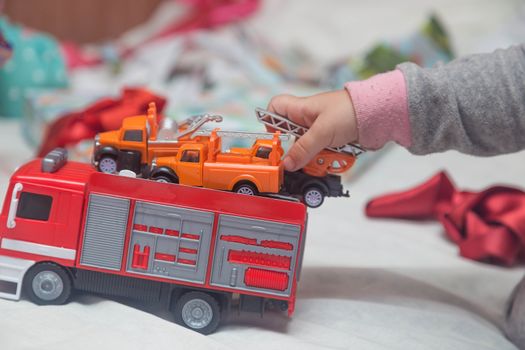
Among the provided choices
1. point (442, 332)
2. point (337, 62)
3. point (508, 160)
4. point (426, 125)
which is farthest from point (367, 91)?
point (337, 62)

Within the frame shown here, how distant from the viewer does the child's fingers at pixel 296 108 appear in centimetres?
79

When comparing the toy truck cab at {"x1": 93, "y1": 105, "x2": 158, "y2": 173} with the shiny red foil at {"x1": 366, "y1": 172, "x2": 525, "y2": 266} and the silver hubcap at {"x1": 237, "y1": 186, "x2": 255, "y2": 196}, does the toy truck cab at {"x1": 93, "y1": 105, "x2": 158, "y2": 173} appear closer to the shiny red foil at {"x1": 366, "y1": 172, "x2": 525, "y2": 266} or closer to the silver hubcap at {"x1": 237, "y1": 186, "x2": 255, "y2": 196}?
the silver hubcap at {"x1": 237, "y1": 186, "x2": 255, "y2": 196}

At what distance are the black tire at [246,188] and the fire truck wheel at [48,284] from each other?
0.20 metres

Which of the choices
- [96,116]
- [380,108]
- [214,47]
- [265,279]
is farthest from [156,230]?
[214,47]

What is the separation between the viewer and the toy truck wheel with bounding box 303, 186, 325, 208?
2.50ft

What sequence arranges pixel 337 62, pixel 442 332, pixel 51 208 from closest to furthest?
1. pixel 51 208
2. pixel 442 332
3. pixel 337 62

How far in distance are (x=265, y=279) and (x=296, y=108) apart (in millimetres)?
208

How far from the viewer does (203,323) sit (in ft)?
2.35

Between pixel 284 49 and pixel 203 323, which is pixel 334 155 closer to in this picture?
pixel 203 323

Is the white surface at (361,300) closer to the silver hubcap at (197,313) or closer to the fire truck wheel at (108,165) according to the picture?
the silver hubcap at (197,313)

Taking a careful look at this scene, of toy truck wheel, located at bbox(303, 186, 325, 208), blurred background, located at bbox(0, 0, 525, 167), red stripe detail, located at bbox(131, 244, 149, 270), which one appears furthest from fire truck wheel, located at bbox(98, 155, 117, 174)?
blurred background, located at bbox(0, 0, 525, 167)

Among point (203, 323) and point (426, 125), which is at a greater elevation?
point (426, 125)

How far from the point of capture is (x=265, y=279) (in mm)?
713

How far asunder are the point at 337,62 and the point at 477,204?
2.53 ft
